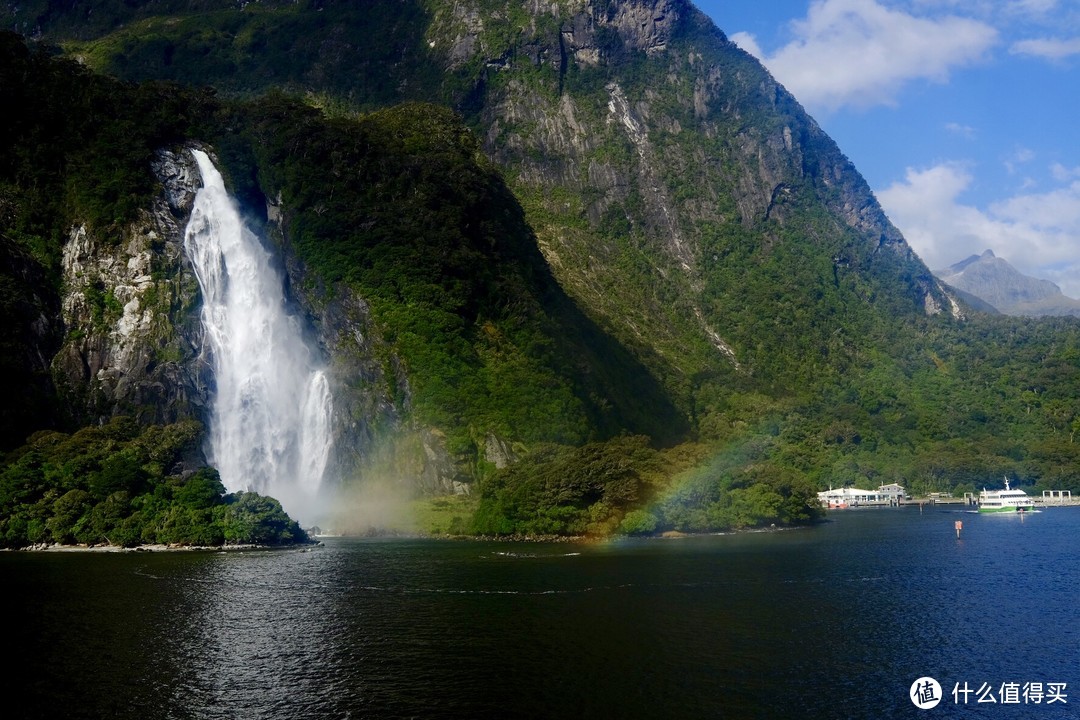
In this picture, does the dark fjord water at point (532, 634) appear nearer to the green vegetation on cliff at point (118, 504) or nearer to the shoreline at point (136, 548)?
the shoreline at point (136, 548)

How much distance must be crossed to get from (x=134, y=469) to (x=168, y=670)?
160 ft

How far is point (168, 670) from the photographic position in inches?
1474

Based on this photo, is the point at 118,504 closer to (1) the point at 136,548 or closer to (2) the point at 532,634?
(1) the point at 136,548

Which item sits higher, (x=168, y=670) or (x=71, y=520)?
(x=71, y=520)

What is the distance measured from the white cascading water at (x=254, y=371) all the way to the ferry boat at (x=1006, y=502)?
85135mm

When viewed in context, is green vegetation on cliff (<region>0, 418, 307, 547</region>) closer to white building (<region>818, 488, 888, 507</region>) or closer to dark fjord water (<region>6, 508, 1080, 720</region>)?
dark fjord water (<region>6, 508, 1080, 720</region>)

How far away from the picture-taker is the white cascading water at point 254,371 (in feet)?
356

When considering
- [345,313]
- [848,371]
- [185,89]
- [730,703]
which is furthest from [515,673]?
[848,371]

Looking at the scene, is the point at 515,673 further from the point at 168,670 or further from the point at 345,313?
the point at 345,313

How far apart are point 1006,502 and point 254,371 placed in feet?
328

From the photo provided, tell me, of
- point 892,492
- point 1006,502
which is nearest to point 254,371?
point 1006,502

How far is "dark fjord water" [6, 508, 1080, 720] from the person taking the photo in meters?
33.5

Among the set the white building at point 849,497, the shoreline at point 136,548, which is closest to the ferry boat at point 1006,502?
the white building at point 849,497

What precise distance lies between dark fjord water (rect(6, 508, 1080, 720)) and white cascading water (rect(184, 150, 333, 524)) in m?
37.7
